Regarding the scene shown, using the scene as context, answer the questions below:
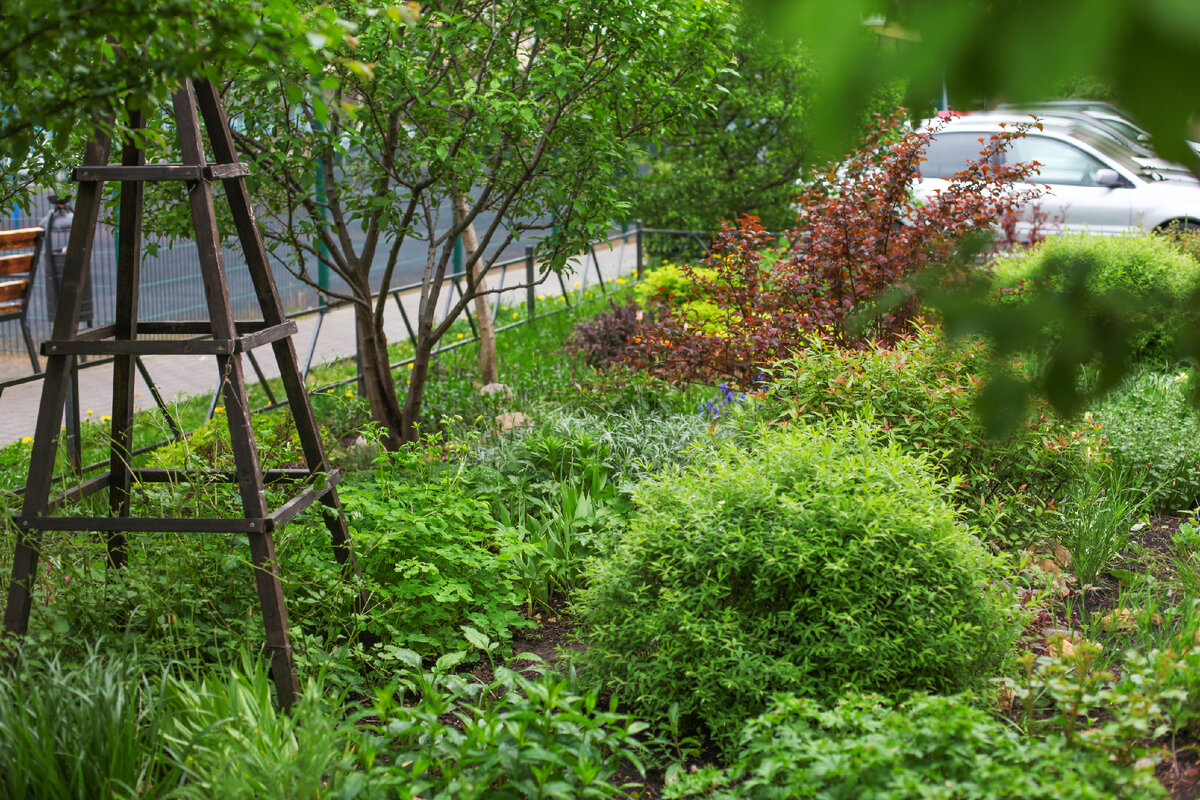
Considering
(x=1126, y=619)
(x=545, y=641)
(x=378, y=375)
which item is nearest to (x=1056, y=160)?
(x=378, y=375)

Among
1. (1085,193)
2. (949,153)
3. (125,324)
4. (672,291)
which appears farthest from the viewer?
(949,153)

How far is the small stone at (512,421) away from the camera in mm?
6149

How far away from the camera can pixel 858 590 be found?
302 cm

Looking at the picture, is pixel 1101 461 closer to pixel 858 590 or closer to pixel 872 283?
pixel 872 283

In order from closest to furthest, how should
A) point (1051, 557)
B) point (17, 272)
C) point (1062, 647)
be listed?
point (1062, 647)
point (1051, 557)
point (17, 272)

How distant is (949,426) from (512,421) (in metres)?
2.95

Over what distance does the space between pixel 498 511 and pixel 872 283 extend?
257cm

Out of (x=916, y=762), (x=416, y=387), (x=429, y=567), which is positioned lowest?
(x=916, y=762)

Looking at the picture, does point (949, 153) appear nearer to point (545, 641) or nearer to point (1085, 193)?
point (1085, 193)

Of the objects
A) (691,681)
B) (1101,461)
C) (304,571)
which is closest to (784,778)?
(691,681)

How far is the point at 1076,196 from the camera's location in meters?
11.9

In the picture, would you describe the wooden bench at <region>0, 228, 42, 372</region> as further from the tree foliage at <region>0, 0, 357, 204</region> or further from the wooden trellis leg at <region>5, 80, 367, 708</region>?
the tree foliage at <region>0, 0, 357, 204</region>

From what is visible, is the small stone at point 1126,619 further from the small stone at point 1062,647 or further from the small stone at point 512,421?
the small stone at point 512,421

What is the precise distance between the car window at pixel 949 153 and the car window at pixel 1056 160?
490 millimetres
